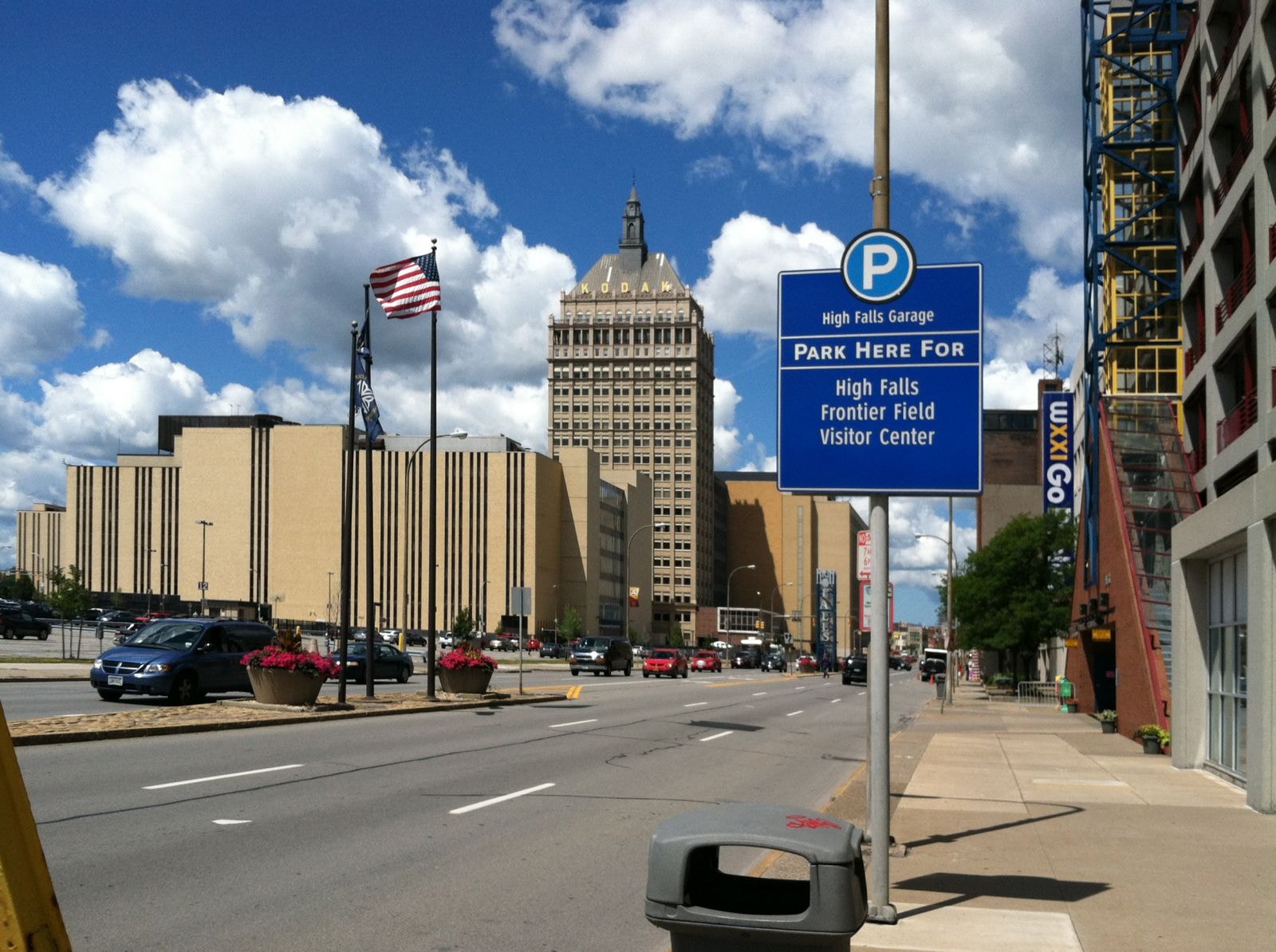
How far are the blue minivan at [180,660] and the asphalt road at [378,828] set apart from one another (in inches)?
174

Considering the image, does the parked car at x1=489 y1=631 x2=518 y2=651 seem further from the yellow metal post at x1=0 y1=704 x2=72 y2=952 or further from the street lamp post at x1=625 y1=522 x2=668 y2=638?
the yellow metal post at x1=0 y1=704 x2=72 y2=952

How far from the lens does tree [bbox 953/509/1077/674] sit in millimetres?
56688

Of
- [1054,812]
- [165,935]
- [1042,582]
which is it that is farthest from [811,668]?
[165,935]

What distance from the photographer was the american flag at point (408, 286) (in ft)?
94.1

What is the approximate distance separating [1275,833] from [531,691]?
25698 millimetres

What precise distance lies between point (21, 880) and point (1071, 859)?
10.1m

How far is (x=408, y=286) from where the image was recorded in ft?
94.1

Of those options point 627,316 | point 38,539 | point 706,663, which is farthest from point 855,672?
point 38,539

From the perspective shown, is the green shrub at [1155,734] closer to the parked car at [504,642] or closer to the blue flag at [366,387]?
the blue flag at [366,387]

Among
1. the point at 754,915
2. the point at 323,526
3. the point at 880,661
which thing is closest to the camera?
the point at 754,915

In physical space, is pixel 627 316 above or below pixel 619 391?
above

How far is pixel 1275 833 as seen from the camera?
12820 mm

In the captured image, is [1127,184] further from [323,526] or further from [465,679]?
[323,526]

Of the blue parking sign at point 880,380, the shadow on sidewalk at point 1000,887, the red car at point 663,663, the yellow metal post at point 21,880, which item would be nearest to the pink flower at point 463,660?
the shadow on sidewalk at point 1000,887
